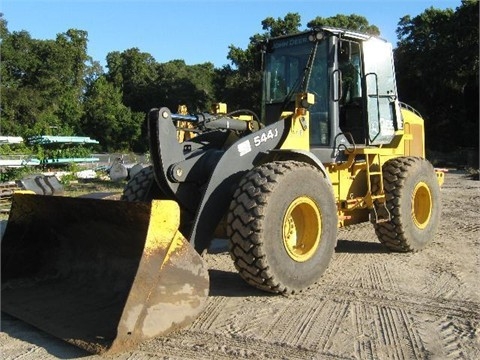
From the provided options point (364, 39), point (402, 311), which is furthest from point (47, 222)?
point (364, 39)

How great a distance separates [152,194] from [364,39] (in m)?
3.13

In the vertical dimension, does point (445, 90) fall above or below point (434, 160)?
above

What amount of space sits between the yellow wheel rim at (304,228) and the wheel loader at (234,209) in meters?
0.01

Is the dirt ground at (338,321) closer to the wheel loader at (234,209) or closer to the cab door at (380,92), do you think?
the wheel loader at (234,209)

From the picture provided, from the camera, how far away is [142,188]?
5336 millimetres

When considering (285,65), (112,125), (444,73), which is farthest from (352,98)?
(112,125)

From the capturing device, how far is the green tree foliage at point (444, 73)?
27.7 meters

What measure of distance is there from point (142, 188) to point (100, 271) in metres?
1.20

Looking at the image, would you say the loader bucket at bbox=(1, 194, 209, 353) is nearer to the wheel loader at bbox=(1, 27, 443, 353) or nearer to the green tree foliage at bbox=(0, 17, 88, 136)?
the wheel loader at bbox=(1, 27, 443, 353)

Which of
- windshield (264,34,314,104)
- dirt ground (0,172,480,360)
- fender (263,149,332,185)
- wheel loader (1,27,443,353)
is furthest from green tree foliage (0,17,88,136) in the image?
dirt ground (0,172,480,360)

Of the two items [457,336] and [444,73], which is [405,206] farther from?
[444,73]

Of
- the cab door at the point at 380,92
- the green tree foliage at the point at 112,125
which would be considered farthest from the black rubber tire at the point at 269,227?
the green tree foliage at the point at 112,125

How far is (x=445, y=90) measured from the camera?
1151 inches

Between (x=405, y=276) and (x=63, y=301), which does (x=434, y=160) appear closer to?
(x=405, y=276)
